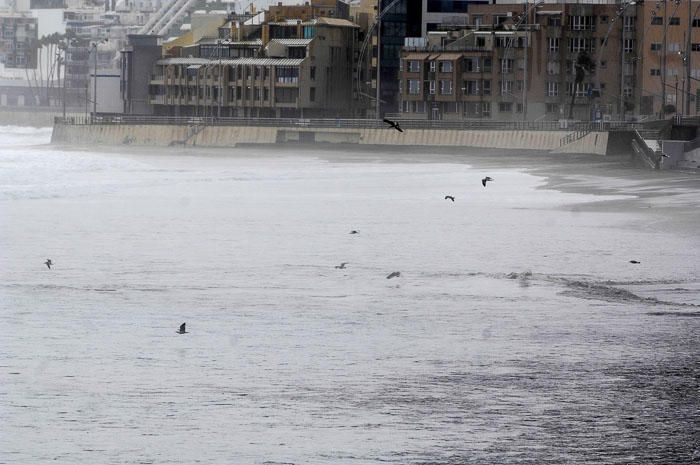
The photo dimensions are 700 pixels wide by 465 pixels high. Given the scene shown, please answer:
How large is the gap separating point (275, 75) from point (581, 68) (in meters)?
31.1

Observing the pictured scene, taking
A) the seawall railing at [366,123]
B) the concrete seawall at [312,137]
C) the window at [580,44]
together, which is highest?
the window at [580,44]

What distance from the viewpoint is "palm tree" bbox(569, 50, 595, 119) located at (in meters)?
142

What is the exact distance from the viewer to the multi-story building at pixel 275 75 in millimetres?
156250

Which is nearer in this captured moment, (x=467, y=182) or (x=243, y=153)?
(x=467, y=182)

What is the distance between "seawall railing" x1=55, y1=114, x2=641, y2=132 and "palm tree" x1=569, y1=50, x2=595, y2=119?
927 cm

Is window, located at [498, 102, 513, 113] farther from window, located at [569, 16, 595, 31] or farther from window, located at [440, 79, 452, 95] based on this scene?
window, located at [569, 16, 595, 31]

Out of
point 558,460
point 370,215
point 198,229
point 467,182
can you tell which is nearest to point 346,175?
point 467,182

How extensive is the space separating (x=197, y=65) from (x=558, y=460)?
484 ft

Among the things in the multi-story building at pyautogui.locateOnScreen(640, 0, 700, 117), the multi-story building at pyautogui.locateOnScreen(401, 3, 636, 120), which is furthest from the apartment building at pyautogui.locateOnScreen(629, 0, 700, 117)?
the multi-story building at pyautogui.locateOnScreen(401, 3, 636, 120)

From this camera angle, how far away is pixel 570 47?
145750 millimetres

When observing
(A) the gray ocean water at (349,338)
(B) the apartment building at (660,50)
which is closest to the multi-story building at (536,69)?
(B) the apartment building at (660,50)

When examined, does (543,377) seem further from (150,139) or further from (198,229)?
(150,139)

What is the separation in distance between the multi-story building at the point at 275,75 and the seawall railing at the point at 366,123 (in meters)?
8.34

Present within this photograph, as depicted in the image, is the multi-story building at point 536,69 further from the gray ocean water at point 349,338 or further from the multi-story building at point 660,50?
the gray ocean water at point 349,338
